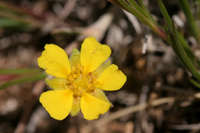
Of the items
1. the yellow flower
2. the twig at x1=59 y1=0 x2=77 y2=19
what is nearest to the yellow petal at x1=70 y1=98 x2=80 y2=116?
the yellow flower

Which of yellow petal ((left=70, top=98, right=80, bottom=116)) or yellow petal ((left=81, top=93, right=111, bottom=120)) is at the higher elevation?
yellow petal ((left=81, top=93, right=111, bottom=120))

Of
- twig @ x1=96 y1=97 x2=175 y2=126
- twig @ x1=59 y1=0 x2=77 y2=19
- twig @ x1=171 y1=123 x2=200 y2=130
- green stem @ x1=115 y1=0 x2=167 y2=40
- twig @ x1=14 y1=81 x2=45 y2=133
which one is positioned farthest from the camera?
twig @ x1=59 y1=0 x2=77 y2=19

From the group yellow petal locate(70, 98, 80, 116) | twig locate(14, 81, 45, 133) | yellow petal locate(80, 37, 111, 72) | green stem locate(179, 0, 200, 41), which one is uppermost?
green stem locate(179, 0, 200, 41)

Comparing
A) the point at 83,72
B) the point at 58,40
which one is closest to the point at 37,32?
the point at 58,40

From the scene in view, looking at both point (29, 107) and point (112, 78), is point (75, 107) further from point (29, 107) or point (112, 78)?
point (29, 107)

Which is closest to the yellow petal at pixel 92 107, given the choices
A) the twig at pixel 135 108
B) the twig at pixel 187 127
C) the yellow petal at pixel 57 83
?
the yellow petal at pixel 57 83

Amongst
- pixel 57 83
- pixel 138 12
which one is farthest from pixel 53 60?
pixel 138 12

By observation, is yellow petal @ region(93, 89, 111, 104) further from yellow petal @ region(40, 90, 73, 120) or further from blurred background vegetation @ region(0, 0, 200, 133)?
blurred background vegetation @ region(0, 0, 200, 133)
